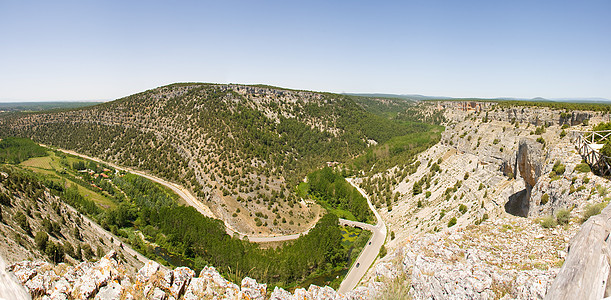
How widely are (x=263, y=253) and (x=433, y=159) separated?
51.3 m

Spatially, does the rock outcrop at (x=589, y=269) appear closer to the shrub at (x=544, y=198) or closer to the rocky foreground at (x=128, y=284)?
the rocky foreground at (x=128, y=284)

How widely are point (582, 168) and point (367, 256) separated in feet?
124

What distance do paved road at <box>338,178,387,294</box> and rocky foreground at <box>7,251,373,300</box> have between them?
111 ft

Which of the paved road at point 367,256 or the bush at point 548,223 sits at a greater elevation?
the bush at point 548,223

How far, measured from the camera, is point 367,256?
5403 centimetres

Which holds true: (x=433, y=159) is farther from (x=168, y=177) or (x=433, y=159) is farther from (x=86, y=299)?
(x=168, y=177)

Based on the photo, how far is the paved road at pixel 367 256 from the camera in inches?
1821

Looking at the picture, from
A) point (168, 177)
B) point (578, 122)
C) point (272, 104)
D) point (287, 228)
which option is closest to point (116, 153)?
point (168, 177)

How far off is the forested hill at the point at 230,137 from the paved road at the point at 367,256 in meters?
18.1

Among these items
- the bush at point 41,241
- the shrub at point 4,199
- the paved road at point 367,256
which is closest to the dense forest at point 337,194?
the paved road at point 367,256

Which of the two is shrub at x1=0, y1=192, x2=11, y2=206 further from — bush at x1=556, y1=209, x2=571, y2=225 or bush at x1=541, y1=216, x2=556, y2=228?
bush at x1=556, y1=209, x2=571, y2=225

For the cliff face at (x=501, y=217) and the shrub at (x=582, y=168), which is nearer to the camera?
the cliff face at (x=501, y=217)

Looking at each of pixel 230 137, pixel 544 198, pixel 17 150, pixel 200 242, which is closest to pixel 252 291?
pixel 544 198

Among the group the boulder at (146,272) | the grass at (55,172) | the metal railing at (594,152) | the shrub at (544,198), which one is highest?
the metal railing at (594,152)
